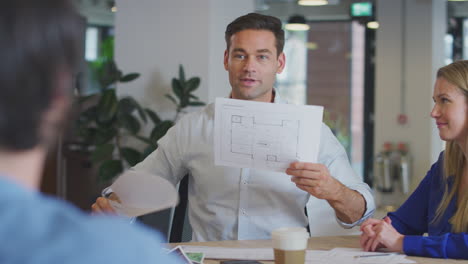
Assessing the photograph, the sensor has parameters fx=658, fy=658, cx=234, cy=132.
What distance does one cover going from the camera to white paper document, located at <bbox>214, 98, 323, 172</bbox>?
2.13 metres

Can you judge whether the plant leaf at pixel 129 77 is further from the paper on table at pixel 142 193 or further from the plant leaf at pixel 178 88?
the paper on table at pixel 142 193

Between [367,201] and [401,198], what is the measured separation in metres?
6.36

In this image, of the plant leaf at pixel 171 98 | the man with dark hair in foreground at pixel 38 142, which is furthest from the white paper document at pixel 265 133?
the plant leaf at pixel 171 98

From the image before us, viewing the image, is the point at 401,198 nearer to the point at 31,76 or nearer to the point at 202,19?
the point at 202,19

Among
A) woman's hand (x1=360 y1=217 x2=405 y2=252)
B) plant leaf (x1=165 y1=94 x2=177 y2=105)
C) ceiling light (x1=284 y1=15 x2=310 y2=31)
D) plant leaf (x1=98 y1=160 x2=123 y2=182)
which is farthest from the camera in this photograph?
ceiling light (x1=284 y1=15 x2=310 y2=31)

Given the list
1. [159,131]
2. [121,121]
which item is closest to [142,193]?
[159,131]

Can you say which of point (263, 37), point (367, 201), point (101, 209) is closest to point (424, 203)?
point (367, 201)

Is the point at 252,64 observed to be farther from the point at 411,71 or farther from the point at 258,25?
the point at 411,71

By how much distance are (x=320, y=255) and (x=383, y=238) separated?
0.23 meters

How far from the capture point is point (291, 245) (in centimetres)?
160

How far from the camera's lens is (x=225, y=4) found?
534cm

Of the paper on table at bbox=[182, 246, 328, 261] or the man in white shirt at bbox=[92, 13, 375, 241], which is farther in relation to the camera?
the man in white shirt at bbox=[92, 13, 375, 241]

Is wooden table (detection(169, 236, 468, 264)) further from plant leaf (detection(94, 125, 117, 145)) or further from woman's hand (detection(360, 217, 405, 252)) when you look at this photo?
plant leaf (detection(94, 125, 117, 145))

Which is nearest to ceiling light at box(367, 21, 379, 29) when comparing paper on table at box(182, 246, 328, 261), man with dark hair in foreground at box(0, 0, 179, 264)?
Answer: paper on table at box(182, 246, 328, 261)
